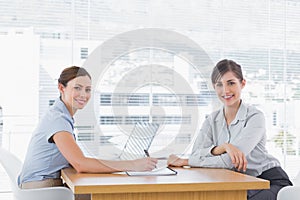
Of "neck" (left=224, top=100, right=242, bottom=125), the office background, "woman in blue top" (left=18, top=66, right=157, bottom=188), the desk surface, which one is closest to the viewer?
the desk surface

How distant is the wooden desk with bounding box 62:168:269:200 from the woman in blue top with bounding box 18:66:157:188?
135 millimetres

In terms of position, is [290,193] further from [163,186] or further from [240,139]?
[163,186]

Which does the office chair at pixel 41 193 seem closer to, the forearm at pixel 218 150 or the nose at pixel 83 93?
the nose at pixel 83 93

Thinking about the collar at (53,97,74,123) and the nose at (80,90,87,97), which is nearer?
the nose at (80,90,87,97)

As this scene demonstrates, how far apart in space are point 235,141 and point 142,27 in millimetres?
1284

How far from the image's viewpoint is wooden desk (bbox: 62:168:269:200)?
4.90 ft

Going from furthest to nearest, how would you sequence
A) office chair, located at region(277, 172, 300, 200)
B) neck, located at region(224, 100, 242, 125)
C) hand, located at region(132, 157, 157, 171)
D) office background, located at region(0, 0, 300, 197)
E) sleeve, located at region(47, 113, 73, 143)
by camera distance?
office background, located at region(0, 0, 300, 197)
neck, located at region(224, 100, 242, 125)
office chair, located at region(277, 172, 300, 200)
sleeve, located at region(47, 113, 73, 143)
hand, located at region(132, 157, 157, 171)

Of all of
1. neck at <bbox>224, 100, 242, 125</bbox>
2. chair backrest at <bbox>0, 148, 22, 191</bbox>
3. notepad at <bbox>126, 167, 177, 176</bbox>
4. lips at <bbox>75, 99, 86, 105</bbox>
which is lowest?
chair backrest at <bbox>0, 148, 22, 191</bbox>

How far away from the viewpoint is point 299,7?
473cm

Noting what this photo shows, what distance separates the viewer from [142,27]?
10.4 ft

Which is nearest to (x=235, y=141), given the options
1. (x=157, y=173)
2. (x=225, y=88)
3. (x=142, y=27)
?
(x=225, y=88)

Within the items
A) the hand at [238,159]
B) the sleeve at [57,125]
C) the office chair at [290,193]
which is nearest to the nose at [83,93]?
the sleeve at [57,125]

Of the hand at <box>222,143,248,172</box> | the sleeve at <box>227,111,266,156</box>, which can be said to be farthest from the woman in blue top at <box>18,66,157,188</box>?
the sleeve at <box>227,111,266,156</box>

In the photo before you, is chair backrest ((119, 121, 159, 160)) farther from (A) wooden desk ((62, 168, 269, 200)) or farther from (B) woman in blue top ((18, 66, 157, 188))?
(B) woman in blue top ((18, 66, 157, 188))
